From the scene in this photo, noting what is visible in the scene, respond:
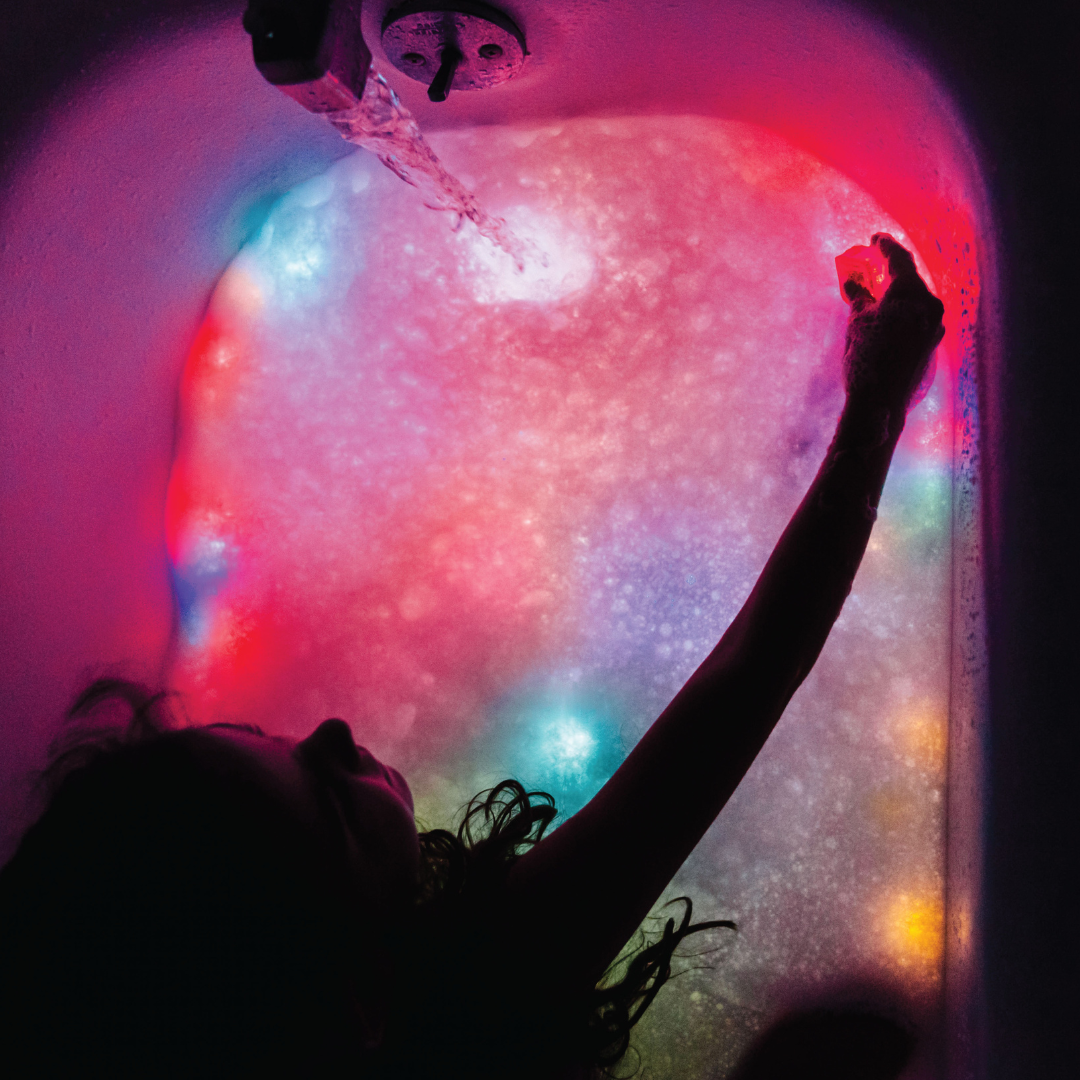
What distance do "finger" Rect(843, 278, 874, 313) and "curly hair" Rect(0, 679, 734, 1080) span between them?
77 centimetres

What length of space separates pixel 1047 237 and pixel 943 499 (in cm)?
35

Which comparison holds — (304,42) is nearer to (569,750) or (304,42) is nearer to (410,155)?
(410,155)

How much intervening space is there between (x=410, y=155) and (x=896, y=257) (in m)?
0.57

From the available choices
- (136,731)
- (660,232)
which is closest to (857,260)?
(660,232)

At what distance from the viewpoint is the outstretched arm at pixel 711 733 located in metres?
0.69

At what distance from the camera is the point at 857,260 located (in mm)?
915

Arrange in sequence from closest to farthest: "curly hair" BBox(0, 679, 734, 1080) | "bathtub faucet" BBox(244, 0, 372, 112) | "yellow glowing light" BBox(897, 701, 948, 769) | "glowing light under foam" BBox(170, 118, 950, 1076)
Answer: "bathtub faucet" BBox(244, 0, 372, 112) → "curly hair" BBox(0, 679, 734, 1080) → "yellow glowing light" BBox(897, 701, 948, 769) → "glowing light under foam" BBox(170, 118, 950, 1076)

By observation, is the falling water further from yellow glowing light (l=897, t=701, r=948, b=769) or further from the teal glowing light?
yellow glowing light (l=897, t=701, r=948, b=769)

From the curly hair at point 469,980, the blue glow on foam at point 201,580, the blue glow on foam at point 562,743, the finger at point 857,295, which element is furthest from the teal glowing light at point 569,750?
the finger at point 857,295

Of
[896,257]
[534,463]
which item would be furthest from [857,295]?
[534,463]

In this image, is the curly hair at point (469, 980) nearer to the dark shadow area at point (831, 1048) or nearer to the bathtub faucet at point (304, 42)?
the dark shadow area at point (831, 1048)

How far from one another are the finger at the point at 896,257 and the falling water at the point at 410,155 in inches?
17.5

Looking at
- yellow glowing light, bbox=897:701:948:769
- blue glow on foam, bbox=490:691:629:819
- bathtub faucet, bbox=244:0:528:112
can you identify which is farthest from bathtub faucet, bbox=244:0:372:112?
yellow glowing light, bbox=897:701:948:769

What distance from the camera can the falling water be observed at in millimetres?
767
